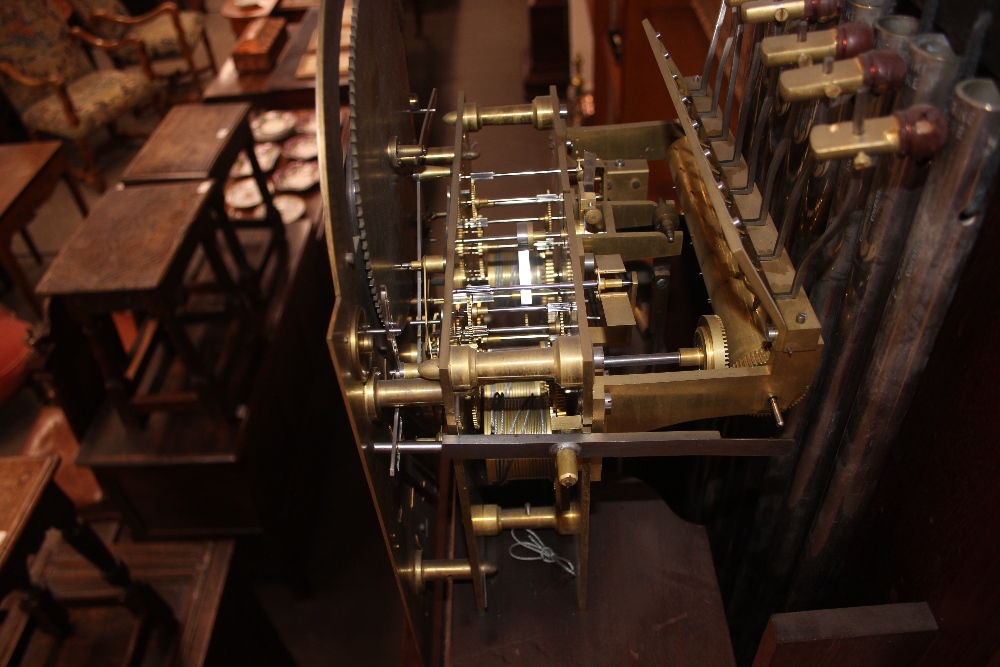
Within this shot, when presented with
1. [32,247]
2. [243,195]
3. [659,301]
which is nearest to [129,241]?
[243,195]

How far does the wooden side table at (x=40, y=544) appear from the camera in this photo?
1.57 m

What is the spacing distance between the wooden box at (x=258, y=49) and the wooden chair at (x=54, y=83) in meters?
0.91

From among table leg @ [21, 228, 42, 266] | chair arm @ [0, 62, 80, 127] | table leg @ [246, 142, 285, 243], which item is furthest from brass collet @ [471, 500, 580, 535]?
chair arm @ [0, 62, 80, 127]

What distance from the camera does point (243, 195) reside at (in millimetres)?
2877

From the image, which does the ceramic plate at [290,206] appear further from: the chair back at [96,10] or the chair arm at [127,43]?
the chair back at [96,10]

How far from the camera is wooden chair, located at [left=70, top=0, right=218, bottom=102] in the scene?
4.39 m

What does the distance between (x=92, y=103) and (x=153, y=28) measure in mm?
1100

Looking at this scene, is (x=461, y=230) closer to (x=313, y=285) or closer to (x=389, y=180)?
(x=389, y=180)

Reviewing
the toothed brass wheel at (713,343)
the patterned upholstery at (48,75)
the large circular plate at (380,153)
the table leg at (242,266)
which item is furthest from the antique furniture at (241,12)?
the toothed brass wheel at (713,343)

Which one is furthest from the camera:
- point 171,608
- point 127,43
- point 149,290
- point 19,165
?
point 127,43

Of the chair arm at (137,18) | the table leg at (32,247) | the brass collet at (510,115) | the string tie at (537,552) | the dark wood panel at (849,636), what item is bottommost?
the table leg at (32,247)

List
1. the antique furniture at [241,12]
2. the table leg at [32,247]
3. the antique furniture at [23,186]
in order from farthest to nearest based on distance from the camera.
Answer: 1. the antique furniture at [241,12]
2. the table leg at [32,247]
3. the antique furniture at [23,186]

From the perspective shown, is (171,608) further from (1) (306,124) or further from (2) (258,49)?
(2) (258,49)

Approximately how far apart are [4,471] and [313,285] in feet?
4.01
